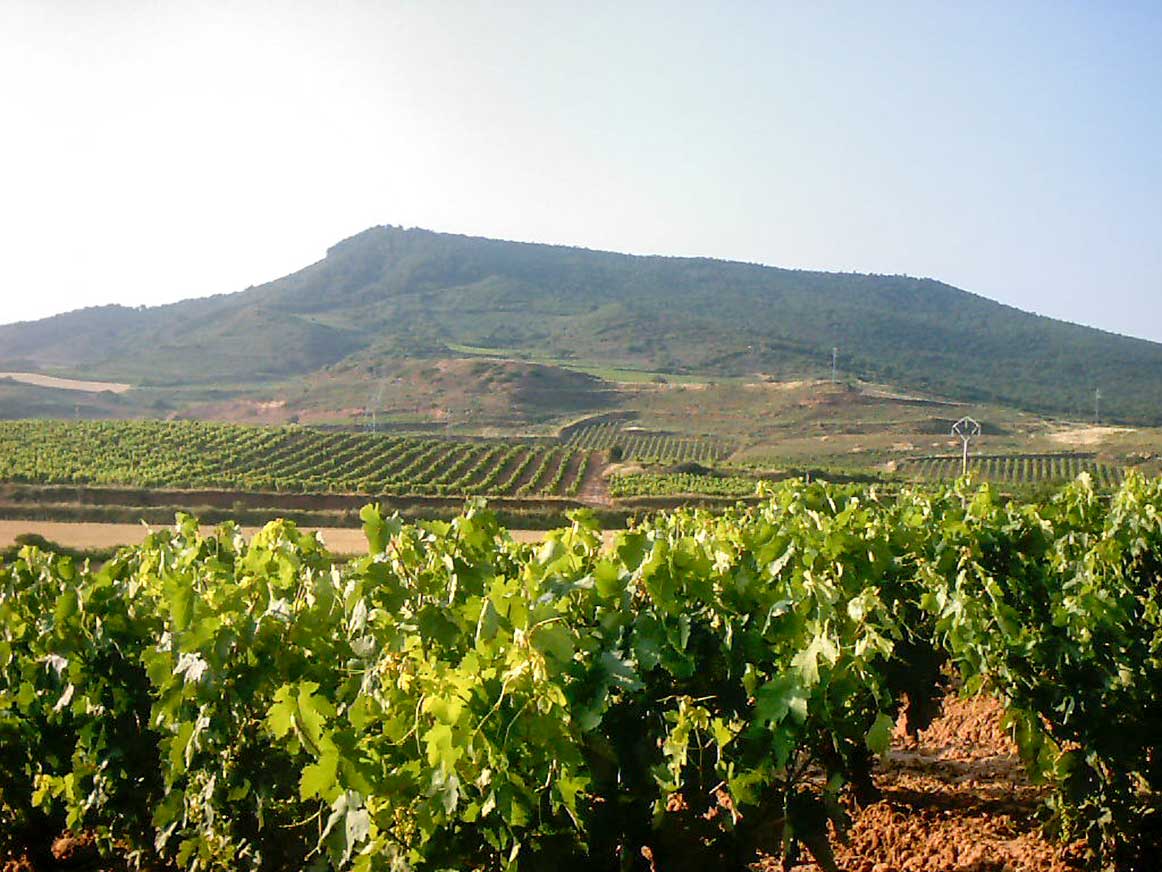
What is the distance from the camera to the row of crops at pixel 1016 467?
6144 cm

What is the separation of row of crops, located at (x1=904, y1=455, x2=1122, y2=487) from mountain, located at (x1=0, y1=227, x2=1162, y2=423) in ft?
187

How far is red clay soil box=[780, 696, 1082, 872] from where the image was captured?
5.29m

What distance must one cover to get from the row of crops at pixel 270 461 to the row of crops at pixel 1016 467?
2374 cm

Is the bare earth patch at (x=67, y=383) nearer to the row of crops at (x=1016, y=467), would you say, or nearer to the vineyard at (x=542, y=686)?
the row of crops at (x=1016, y=467)

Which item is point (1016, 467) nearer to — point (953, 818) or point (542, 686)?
point (953, 818)

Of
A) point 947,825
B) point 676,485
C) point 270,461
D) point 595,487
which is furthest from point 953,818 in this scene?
point 270,461

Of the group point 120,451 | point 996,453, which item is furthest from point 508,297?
point 120,451

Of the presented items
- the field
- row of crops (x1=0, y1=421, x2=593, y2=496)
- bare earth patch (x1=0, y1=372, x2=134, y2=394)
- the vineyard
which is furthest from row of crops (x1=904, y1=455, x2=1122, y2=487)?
bare earth patch (x1=0, y1=372, x2=134, y2=394)

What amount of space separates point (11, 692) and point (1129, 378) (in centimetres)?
15982

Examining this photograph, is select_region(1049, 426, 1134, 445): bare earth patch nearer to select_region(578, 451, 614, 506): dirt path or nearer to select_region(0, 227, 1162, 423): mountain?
select_region(0, 227, 1162, 423): mountain

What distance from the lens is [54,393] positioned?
10256 centimetres

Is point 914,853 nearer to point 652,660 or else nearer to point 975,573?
point 975,573

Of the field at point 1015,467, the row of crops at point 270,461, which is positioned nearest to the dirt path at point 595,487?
the row of crops at point 270,461

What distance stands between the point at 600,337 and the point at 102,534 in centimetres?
12770
